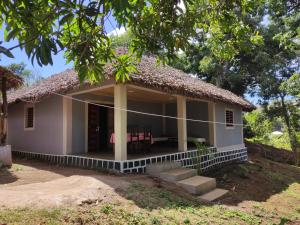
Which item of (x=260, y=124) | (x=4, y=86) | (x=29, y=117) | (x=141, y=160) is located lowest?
(x=141, y=160)

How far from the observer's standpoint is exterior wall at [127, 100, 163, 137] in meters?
12.5

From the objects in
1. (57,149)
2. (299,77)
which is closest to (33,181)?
(57,149)

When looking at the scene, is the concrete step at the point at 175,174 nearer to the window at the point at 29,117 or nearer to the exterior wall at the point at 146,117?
the exterior wall at the point at 146,117

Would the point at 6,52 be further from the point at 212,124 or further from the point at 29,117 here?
the point at 29,117

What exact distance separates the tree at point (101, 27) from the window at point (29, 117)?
8.98 m

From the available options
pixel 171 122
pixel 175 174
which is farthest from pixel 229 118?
pixel 175 174

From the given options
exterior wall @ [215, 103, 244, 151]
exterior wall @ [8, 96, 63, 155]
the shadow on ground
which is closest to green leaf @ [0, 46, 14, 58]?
the shadow on ground

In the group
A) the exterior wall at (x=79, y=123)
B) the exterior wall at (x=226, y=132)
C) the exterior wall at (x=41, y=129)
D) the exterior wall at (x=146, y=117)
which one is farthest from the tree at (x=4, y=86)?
the exterior wall at (x=226, y=132)

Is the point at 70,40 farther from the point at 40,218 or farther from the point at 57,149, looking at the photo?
the point at 57,149

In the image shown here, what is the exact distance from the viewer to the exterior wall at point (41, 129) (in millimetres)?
10125

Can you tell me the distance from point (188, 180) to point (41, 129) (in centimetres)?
635

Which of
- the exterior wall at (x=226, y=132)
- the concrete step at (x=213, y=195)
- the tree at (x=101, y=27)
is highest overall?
the tree at (x=101, y=27)

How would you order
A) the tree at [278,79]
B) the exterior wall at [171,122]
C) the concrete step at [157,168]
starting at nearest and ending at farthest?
the concrete step at [157,168], the exterior wall at [171,122], the tree at [278,79]

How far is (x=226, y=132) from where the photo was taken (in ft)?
43.5
